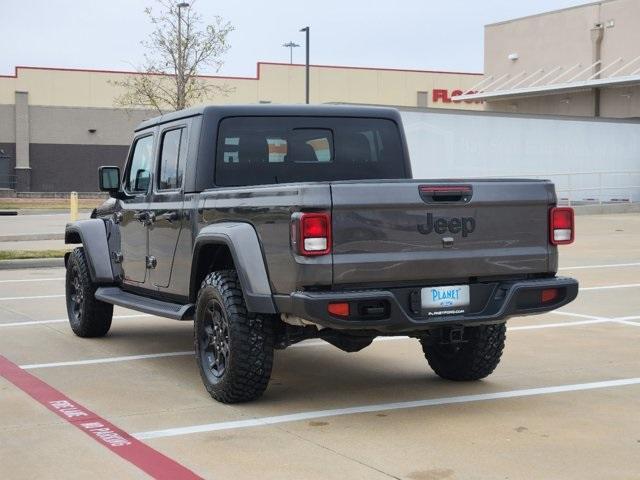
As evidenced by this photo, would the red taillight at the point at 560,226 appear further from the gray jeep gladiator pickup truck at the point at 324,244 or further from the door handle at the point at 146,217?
the door handle at the point at 146,217

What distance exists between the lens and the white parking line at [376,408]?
250 inches

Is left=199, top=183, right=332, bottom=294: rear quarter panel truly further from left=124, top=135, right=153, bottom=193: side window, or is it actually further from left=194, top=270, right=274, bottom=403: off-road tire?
left=124, top=135, right=153, bottom=193: side window

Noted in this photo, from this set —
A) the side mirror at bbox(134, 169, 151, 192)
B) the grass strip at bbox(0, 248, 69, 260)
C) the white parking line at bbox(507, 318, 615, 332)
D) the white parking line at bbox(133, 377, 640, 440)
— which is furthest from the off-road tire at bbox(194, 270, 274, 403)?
the grass strip at bbox(0, 248, 69, 260)

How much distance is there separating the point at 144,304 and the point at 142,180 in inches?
49.9

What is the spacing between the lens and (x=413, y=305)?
650 centimetres

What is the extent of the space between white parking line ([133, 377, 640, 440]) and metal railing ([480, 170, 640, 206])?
27.7 metres

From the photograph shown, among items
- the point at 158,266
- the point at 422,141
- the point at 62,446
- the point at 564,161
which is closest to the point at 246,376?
the point at 62,446

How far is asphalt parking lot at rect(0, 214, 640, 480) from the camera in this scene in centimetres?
560

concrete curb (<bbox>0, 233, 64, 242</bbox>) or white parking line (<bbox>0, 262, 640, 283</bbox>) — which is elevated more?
concrete curb (<bbox>0, 233, 64, 242</bbox>)

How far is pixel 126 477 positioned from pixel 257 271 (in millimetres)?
1743

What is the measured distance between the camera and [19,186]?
2335 inches

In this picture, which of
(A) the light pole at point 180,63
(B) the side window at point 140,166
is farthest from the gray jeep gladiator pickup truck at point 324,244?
(A) the light pole at point 180,63

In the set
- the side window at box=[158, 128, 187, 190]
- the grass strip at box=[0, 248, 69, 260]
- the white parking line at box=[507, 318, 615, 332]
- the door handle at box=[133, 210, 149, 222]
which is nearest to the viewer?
the side window at box=[158, 128, 187, 190]

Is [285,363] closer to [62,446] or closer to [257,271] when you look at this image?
[257,271]
